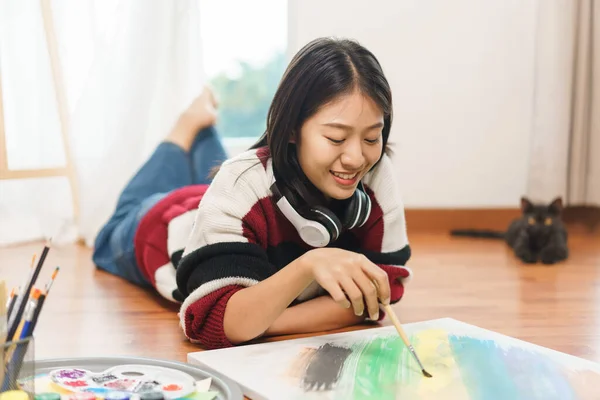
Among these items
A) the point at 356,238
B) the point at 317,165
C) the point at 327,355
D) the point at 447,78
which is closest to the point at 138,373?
the point at 327,355

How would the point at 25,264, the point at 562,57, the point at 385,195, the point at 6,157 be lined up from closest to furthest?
the point at 385,195 → the point at 25,264 → the point at 6,157 → the point at 562,57

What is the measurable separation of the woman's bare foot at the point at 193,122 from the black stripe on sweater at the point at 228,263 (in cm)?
95

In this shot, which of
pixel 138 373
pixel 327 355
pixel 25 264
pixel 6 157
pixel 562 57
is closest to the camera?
pixel 138 373

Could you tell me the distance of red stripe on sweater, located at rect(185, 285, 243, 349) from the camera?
3.75 feet

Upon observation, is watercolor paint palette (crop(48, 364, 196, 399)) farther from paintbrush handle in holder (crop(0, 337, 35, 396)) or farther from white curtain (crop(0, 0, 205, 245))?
white curtain (crop(0, 0, 205, 245))

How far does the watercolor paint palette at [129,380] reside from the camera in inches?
32.2

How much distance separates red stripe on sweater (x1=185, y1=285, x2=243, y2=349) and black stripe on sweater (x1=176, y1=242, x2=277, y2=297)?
24 mm

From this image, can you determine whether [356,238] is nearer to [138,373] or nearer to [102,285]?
[138,373]

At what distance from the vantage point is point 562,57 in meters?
2.68

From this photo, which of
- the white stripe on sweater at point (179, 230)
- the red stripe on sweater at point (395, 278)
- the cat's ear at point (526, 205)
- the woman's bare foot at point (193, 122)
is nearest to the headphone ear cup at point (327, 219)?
the red stripe on sweater at point (395, 278)

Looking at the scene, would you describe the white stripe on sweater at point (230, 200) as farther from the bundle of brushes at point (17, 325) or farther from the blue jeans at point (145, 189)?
the blue jeans at point (145, 189)

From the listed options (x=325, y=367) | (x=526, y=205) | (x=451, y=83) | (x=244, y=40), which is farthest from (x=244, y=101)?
(x=325, y=367)

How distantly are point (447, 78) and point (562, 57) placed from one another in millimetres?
390

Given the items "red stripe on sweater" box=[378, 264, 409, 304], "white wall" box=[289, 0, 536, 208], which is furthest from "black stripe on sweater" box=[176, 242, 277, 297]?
"white wall" box=[289, 0, 536, 208]
